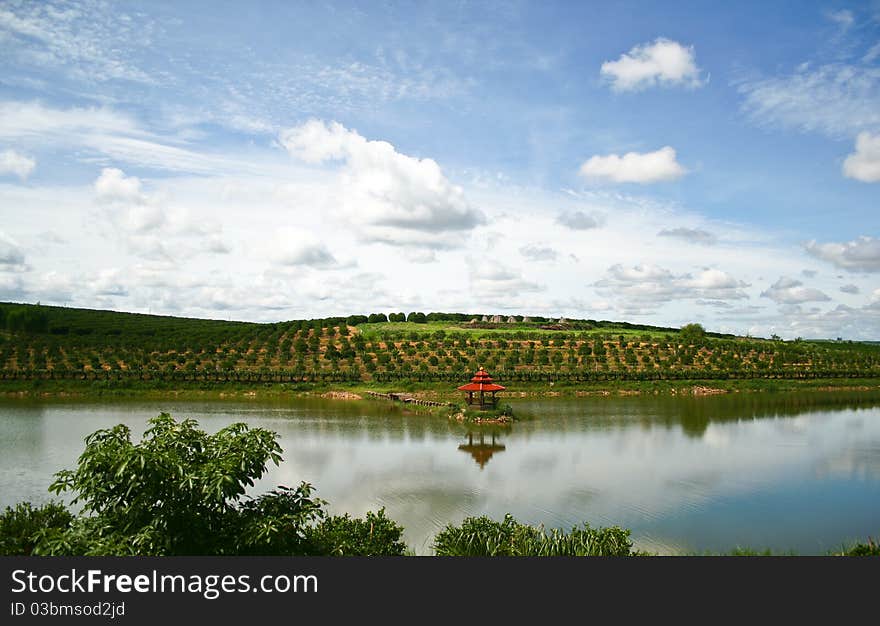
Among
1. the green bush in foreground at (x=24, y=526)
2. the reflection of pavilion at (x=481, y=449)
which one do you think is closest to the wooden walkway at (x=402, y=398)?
the reflection of pavilion at (x=481, y=449)

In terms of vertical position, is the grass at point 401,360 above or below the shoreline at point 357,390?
above

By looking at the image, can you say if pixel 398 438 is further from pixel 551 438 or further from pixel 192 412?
pixel 192 412

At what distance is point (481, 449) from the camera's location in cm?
2497

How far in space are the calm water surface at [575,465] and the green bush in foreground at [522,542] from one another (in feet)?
5.88

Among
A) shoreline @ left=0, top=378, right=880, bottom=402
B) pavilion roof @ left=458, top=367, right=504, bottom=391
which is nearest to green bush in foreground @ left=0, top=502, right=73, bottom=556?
pavilion roof @ left=458, top=367, right=504, bottom=391

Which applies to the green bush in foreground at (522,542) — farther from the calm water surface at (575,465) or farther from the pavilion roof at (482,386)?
the pavilion roof at (482,386)

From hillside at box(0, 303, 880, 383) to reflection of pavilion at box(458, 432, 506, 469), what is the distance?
24002 mm

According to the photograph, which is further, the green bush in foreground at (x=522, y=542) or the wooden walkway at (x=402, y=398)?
the wooden walkway at (x=402, y=398)

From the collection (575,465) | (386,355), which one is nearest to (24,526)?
(575,465)

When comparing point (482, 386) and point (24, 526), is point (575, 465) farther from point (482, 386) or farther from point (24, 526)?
point (24, 526)

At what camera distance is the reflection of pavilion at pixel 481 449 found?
2297cm

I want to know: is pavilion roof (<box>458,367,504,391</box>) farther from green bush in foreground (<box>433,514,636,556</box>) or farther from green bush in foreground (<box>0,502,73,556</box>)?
green bush in foreground (<box>0,502,73,556</box>)

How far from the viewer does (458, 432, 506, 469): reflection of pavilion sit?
23.0 meters

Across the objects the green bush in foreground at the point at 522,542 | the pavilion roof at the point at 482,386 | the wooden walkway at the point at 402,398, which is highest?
the pavilion roof at the point at 482,386
